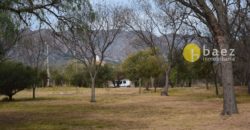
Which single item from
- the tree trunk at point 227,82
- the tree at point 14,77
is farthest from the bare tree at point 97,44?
the tree trunk at point 227,82

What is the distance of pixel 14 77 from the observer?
42781 mm

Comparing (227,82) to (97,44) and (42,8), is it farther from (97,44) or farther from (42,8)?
(97,44)

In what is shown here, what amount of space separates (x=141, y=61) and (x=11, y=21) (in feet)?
175

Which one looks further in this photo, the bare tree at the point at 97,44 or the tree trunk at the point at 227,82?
the bare tree at the point at 97,44

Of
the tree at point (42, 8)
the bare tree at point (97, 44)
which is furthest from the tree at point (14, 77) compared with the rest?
the tree at point (42, 8)

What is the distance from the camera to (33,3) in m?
A: 16.7

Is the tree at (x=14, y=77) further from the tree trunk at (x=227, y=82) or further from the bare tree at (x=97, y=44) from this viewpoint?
the tree trunk at (x=227, y=82)

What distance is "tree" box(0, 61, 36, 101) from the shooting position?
42.3 meters

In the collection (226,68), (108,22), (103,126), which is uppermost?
(108,22)

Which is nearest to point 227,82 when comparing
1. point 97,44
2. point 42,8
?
point 42,8

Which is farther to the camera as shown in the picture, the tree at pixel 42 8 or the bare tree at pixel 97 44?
the bare tree at pixel 97 44

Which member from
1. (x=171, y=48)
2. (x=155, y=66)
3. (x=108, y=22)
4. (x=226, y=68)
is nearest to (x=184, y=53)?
(x=171, y=48)

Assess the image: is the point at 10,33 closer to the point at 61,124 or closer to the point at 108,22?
the point at 61,124

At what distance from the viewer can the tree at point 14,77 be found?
139 ft
